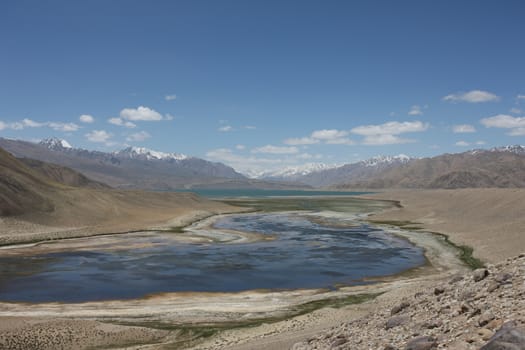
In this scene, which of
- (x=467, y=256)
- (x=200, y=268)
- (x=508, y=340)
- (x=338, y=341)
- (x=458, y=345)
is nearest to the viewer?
(x=508, y=340)

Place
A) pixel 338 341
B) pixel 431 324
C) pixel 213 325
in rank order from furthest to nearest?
pixel 213 325 < pixel 338 341 < pixel 431 324

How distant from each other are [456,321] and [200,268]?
37484mm

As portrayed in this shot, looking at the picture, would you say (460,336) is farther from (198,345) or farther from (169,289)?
(169,289)

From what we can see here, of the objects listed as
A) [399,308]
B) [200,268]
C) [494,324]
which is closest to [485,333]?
[494,324]

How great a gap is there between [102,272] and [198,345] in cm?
2731

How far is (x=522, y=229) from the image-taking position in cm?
5934

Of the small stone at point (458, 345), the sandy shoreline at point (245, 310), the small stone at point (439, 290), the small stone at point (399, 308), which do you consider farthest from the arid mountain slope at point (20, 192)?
the small stone at point (458, 345)

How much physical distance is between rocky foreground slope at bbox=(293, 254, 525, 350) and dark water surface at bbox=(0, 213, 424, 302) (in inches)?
808

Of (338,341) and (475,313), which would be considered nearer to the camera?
(475,313)

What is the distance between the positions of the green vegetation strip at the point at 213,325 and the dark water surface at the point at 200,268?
22.4 feet

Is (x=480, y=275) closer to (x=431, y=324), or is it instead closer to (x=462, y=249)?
(x=431, y=324)

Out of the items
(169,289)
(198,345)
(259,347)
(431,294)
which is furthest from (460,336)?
(169,289)

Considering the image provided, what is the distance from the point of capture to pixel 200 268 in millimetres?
49750

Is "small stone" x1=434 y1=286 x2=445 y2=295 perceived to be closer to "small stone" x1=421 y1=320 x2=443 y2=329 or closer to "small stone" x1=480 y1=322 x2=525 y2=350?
"small stone" x1=421 y1=320 x2=443 y2=329
